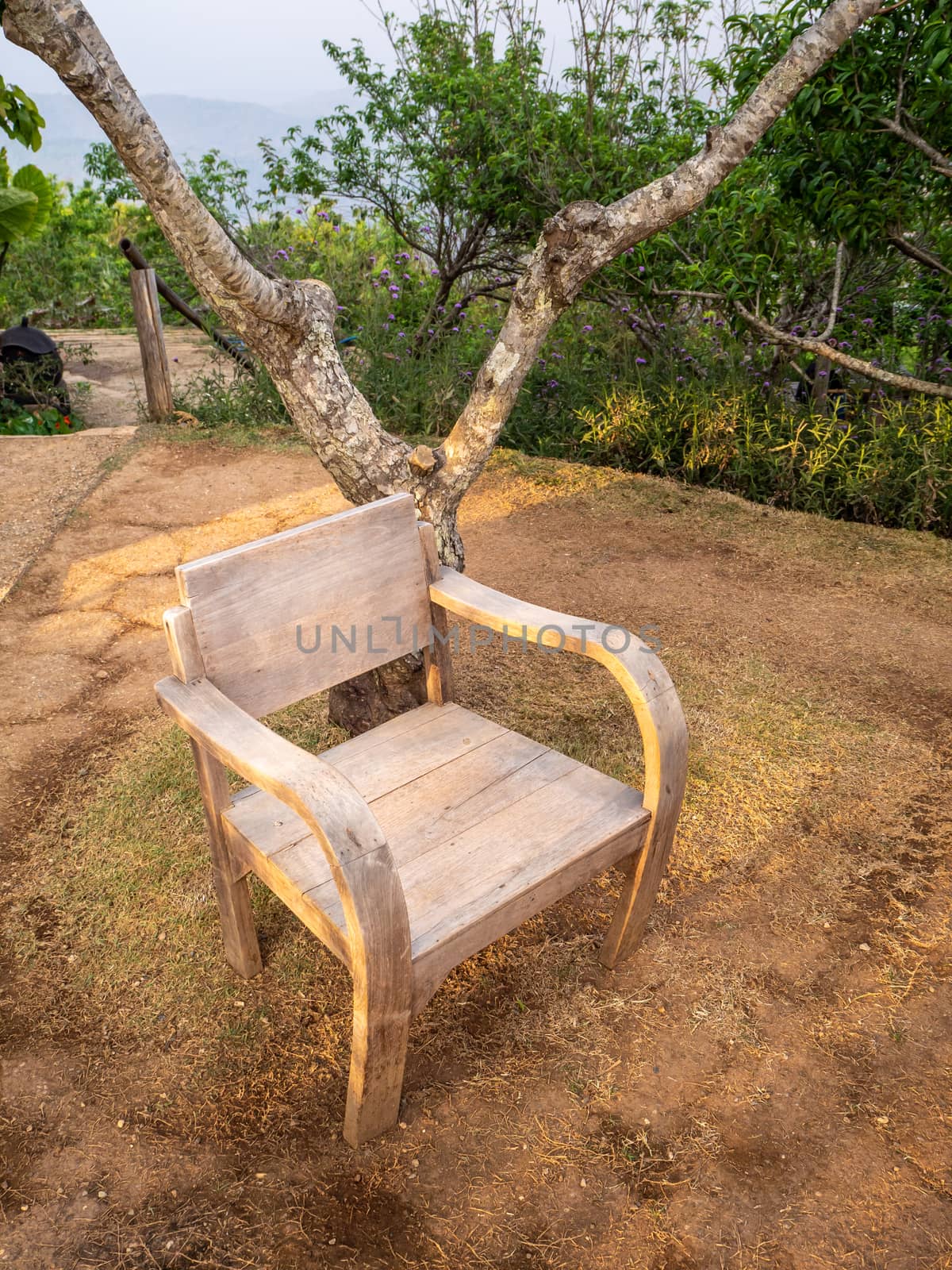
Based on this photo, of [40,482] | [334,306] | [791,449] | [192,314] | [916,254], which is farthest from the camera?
[192,314]

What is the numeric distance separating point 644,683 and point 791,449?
11.9 feet

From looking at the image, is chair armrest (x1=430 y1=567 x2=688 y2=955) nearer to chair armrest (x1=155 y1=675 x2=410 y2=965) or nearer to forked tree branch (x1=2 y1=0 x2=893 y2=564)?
chair armrest (x1=155 y1=675 x2=410 y2=965)

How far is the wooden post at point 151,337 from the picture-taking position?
6.44 meters

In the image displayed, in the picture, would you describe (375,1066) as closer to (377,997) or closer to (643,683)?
(377,997)

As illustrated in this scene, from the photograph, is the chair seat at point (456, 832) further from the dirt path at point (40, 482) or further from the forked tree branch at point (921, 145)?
the forked tree branch at point (921, 145)

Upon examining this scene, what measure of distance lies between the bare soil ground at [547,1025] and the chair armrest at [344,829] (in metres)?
0.60

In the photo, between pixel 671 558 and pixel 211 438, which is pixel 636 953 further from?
pixel 211 438

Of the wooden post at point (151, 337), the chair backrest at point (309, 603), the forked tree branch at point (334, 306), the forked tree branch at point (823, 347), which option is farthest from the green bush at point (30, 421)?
the chair backrest at point (309, 603)

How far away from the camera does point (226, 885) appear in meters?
2.06

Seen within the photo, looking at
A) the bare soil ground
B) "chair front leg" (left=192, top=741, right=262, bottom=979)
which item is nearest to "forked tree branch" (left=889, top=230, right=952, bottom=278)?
the bare soil ground

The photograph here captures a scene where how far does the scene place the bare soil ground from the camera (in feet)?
5.62

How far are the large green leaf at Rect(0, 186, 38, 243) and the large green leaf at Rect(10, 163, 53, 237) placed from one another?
0.21 ft

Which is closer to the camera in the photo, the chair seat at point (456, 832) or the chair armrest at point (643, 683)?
the chair seat at point (456, 832)

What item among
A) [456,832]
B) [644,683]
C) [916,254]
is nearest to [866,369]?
[916,254]
